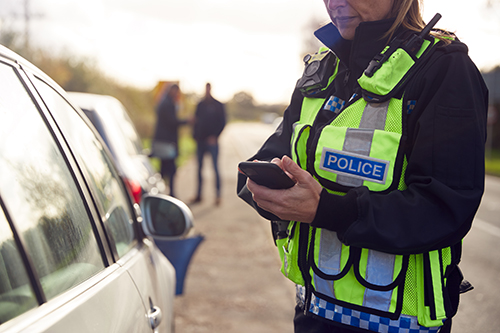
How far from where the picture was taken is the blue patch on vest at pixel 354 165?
1.32m

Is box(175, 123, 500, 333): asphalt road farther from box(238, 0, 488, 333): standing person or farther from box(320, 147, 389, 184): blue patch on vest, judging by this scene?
box(320, 147, 389, 184): blue patch on vest

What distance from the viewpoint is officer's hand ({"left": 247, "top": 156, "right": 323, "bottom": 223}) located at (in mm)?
1293

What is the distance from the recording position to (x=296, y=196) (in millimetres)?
1307

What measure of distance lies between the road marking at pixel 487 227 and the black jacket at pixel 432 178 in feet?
23.4

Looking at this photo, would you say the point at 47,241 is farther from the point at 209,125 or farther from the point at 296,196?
the point at 209,125

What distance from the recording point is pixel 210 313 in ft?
13.1

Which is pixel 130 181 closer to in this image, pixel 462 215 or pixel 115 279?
pixel 115 279

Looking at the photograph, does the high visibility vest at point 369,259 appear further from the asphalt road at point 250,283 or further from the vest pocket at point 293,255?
the asphalt road at point 250,283

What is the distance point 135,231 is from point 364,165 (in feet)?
3.72

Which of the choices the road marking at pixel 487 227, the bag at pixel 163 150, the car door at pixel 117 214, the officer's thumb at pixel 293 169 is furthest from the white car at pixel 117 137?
the road marking at pixel 487 227

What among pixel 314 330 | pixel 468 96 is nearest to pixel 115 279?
pixel 314 330

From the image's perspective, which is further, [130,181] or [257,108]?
[257,108]

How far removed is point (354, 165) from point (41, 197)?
2.83ft

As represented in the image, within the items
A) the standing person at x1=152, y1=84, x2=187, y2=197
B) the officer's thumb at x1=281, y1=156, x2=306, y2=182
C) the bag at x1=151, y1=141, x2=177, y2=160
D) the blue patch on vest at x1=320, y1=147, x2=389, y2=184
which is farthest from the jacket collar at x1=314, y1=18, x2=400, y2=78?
the standing person at x1=152, y1=84, x2=187, y2=197
